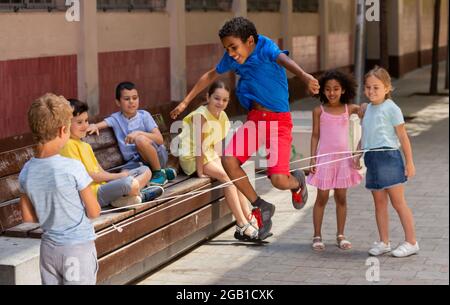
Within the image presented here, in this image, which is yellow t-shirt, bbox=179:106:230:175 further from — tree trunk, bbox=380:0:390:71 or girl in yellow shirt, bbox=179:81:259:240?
tree trunk, bbox=380:0:390:71

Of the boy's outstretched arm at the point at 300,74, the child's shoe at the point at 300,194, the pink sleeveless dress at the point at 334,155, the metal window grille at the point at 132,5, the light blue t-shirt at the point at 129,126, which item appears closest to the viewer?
the boy's outstretched arm at the point at 300,74

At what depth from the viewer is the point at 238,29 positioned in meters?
5.09

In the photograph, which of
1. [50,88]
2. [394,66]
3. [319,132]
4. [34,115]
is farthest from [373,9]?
[394,66]

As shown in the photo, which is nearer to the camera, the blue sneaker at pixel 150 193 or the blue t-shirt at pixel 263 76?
the blue t-shirt at pixel 263 76

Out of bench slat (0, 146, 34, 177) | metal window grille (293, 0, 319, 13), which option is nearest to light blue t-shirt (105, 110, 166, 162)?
bench slat (0, 146, 34, 177)

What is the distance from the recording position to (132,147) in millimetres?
7863

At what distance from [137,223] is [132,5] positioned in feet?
27.0

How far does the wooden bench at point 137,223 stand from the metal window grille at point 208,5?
894 cm

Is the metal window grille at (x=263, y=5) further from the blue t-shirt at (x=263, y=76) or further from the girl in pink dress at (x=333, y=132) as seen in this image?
the blue t-shirt at (x=263, y=76)

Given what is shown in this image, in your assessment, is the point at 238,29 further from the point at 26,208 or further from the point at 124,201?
the point at 124,201

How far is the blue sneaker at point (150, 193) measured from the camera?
274 inches

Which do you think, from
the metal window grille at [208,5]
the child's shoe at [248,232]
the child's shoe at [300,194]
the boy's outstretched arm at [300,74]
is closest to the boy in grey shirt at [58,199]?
the boy's outstretched arm at [300,74]

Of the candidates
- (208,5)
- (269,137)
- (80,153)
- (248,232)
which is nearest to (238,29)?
(269,137)
